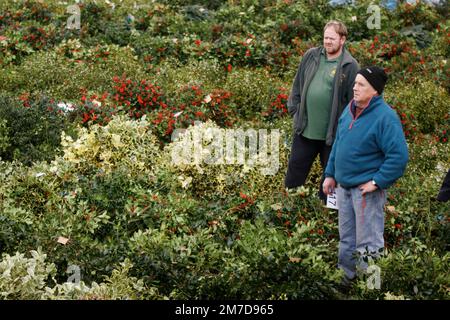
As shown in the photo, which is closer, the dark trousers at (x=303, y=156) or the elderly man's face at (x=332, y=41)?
the elderly man's face at (x=332, y=41)

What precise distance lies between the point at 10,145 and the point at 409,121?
4751mm

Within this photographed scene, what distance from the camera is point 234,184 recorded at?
7.07 metres

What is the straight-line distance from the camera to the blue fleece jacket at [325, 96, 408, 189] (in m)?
5.03

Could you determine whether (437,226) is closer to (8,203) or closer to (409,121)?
(409,121)

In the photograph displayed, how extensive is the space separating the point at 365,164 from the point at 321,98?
120cm

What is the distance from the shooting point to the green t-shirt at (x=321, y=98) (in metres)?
6.22

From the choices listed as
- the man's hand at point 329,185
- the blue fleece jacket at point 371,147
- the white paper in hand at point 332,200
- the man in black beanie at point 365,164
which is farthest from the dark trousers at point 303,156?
the blue fleece jacket at point 371,147

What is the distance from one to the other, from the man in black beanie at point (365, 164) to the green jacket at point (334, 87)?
74 centimetres

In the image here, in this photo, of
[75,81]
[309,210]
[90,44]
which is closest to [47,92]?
[75,81]

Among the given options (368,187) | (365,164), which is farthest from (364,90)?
(368,187)

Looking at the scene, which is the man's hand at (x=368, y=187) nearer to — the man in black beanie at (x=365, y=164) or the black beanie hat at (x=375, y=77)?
the man in black beanie at (x=365, y=164)

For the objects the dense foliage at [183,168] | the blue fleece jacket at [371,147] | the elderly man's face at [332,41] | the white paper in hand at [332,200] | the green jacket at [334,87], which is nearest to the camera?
the blue fleece jacket at [371,147]

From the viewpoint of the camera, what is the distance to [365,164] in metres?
5.20

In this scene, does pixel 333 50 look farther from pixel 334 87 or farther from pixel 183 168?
pixel 183 168
